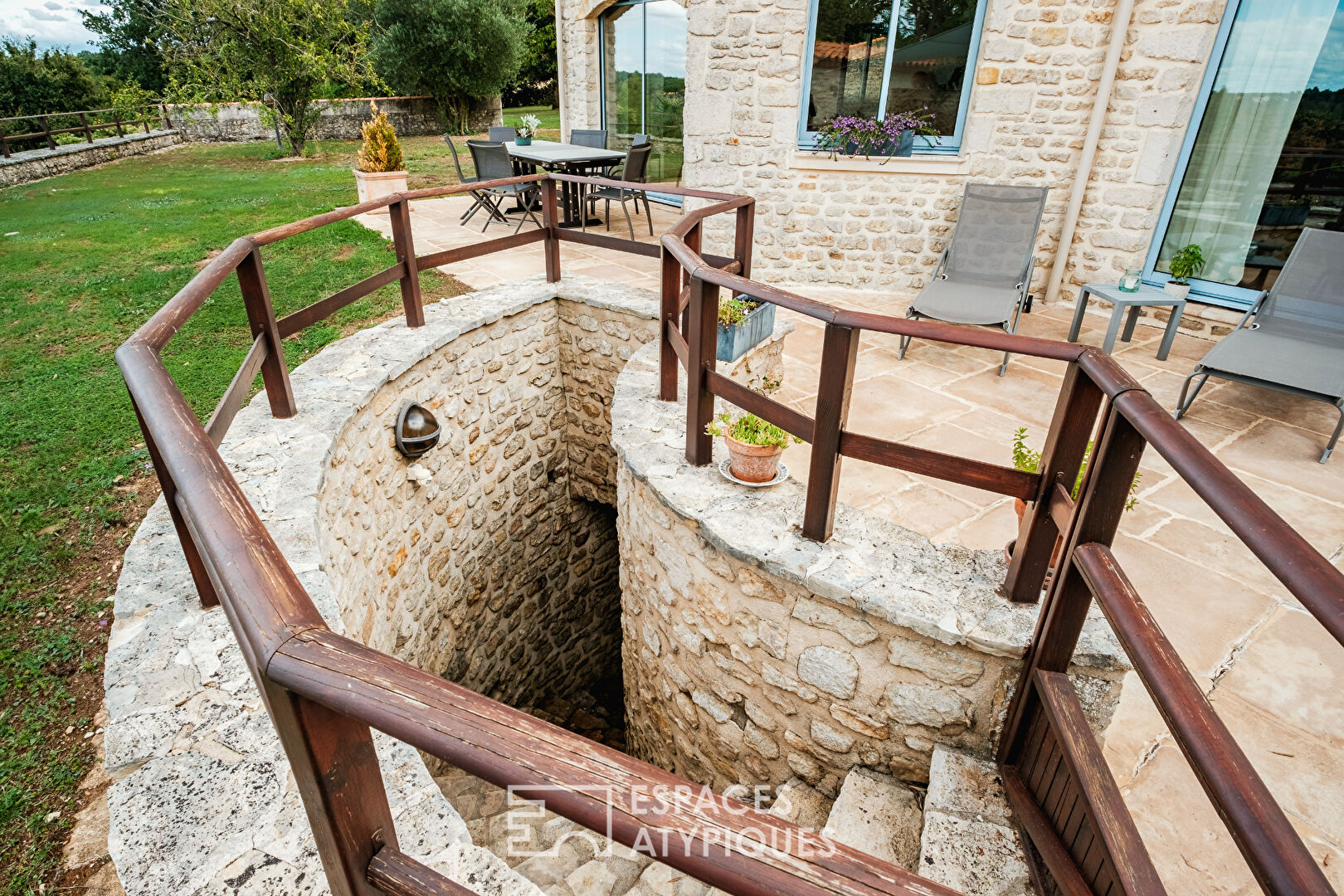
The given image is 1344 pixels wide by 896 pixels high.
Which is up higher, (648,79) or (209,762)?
(648,79)

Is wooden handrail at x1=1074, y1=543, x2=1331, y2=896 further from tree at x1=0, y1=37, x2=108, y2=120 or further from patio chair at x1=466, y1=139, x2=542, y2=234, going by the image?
tree at x1=0, y1=37, x2=108, y2=120

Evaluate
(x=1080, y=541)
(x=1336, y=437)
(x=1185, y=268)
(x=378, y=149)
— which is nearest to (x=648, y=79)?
(x=378, y=149)

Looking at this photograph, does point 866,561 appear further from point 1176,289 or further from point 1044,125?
point 1044,125

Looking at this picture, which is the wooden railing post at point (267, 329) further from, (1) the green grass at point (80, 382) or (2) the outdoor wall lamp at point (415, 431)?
(1) the green grass at point (80, 382)

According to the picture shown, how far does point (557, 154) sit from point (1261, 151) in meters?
5.77

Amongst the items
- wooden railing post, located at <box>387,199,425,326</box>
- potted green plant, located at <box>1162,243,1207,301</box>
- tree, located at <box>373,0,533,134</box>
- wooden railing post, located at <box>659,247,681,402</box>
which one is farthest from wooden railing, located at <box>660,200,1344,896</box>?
tree, located at <box>373,0,533,134</box>

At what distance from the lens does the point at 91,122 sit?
20.0m

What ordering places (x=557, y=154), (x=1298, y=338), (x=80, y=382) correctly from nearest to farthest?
(x=1298, y=338), (x=80, y=382), (x=557, y=154)

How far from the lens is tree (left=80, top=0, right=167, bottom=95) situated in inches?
1122

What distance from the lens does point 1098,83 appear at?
199 inches

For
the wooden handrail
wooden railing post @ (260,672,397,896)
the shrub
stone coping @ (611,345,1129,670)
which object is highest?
the shrub

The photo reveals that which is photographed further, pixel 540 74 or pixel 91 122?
pixel 540 74

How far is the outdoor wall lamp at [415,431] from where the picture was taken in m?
3.64

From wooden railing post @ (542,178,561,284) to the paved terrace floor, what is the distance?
5.85 feet
